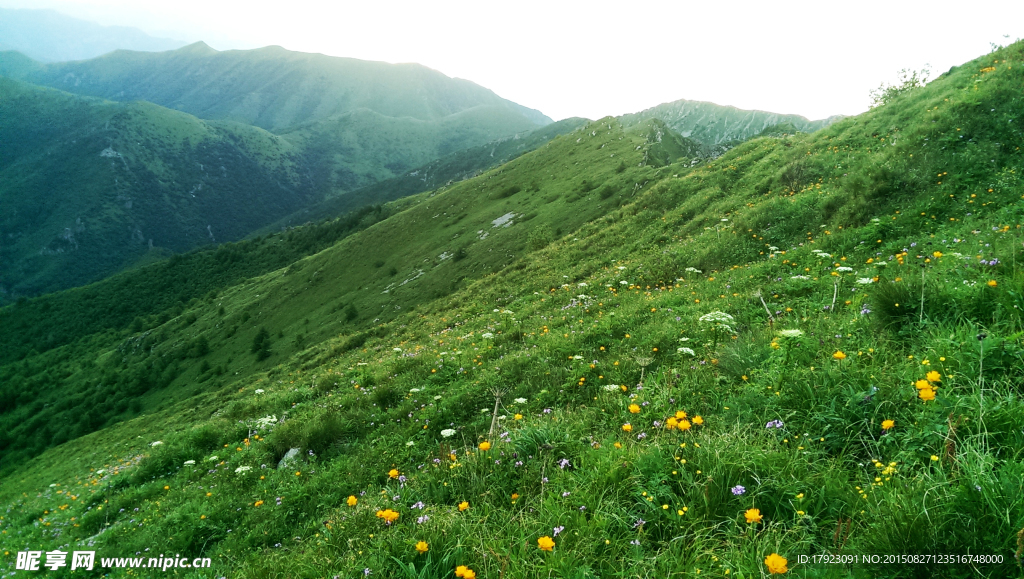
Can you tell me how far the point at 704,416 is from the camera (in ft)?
15.5

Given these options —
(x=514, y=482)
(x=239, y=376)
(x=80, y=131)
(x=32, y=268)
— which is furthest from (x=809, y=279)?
(x=80, y=131)

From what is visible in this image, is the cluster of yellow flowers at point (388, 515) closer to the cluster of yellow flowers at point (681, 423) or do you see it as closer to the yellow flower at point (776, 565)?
the cluster of yellow flowers at point (681, 423)

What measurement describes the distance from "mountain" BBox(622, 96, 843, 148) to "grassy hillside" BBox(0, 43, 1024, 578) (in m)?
159

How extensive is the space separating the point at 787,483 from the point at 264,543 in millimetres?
6844

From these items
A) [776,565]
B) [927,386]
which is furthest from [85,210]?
[927,386]

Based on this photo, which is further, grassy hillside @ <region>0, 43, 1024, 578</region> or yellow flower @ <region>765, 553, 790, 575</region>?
grassy hillside @ <region>0, 43, 1024, 578</region>

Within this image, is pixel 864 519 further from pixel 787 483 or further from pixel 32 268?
pixel 32 268

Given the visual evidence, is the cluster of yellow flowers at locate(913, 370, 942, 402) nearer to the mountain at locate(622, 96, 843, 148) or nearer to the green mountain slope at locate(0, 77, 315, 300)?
the mountain at locate(622, 96, 843, 148)

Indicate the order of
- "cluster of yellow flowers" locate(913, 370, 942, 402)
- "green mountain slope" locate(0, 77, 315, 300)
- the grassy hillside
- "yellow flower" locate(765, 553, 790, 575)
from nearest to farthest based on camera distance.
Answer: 1. "yellow flower" locate(765, 553, 790, 575)
2. the grassy hillside
3. "cluster of yellow flowers" locate(913, 370, 942, 402)
4. "green mountain slope" locate(0, 77, 315, 300)

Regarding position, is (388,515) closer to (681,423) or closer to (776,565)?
(681,423)

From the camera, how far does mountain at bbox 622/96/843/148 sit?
525 feet

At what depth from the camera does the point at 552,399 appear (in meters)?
7.07

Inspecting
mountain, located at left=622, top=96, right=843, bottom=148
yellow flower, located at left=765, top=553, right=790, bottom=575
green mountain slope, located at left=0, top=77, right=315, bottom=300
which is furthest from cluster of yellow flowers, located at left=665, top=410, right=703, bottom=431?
green mountain slope, located at left=0, top=77, right=315, bottom=300

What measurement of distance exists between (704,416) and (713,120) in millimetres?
198292
